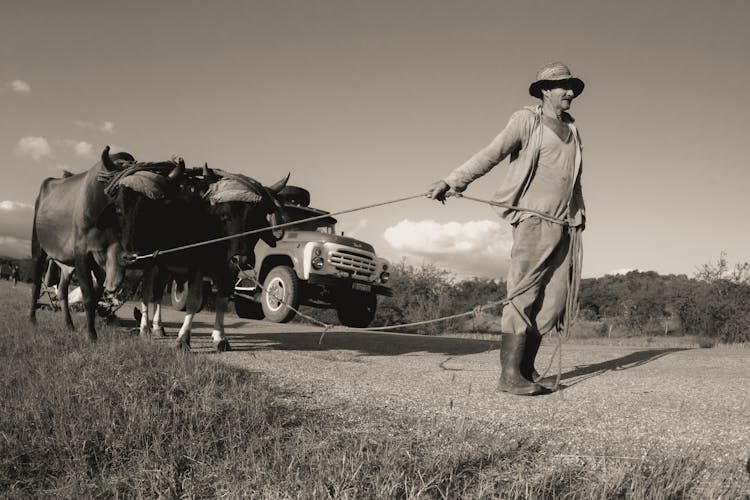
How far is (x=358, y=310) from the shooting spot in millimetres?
13617

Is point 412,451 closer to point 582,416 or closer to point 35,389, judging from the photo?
point 582,416

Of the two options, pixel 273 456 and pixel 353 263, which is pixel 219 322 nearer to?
pixel 273 456

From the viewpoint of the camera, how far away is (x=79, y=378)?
399 cm

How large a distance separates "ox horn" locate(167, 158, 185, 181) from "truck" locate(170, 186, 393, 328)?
465 centimetres

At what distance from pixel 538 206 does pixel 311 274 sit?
7.98 m

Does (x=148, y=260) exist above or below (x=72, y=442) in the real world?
above

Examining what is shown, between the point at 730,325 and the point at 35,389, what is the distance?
18.7m

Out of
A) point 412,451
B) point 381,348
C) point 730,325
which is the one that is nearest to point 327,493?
point 412,451

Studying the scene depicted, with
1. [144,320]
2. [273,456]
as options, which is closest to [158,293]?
[144,320]

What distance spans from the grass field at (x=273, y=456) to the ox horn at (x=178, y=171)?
360cm

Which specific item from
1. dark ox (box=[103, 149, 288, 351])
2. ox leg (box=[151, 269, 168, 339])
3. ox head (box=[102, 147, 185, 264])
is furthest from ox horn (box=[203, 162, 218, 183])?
ox leg (box=[151, 269, 168, 339])

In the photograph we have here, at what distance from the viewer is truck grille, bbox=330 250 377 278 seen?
12453 mm

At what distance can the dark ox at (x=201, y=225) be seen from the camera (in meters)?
6.55

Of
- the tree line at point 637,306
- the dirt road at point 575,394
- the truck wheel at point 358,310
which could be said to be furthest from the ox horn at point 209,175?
the tree line at point 637,306
